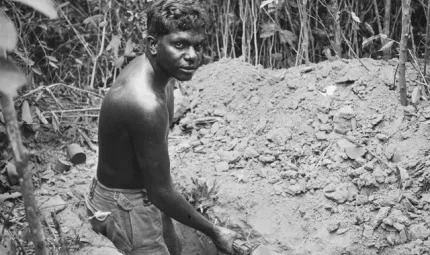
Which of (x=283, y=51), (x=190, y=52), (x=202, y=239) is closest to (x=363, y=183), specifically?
(x=202, y=239)

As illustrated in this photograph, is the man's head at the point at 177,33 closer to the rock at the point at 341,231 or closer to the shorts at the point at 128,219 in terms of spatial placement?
the shorts at the point at 128,219

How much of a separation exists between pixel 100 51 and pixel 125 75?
2739 millimetres

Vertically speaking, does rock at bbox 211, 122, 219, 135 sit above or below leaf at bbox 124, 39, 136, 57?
below

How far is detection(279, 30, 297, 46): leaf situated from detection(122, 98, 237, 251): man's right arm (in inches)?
98.6

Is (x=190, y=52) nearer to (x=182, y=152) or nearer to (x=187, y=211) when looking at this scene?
(x=187, y=211)

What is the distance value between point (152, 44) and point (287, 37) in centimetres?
244

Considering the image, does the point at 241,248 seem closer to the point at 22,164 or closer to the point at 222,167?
the point at 222,167

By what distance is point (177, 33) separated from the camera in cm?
253

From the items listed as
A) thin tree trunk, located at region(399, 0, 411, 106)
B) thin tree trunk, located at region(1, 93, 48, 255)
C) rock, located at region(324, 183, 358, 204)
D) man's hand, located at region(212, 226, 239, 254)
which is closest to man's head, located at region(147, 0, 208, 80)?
man's hand, located at region(212, 226, 239, 254)

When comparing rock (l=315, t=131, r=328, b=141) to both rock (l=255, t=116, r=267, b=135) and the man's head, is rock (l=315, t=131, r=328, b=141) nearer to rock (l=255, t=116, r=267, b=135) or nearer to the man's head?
rock (l=255, t=116, r=267, b=135)

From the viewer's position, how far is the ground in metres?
3.22

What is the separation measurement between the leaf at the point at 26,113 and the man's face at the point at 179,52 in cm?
186

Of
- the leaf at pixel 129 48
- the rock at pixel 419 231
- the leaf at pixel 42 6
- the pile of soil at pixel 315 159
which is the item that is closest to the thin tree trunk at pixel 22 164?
the leaf at pixel 42 6

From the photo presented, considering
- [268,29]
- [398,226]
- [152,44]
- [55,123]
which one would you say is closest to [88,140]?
[55,123]
